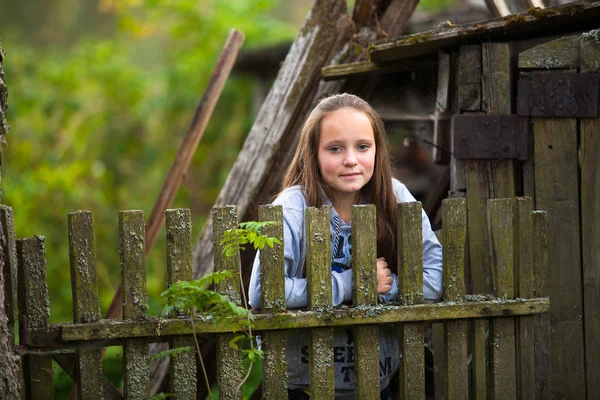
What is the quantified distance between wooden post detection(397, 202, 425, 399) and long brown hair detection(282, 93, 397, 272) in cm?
27

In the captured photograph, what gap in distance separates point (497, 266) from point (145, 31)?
34.3ft

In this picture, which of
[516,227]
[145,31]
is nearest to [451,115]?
[516,227]

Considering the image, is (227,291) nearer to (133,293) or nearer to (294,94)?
(133,293)

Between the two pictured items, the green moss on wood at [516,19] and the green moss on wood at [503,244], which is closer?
the green moss on wood at [503,244]

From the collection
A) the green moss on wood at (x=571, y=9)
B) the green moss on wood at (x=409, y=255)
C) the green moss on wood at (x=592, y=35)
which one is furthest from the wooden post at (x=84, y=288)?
the green moss on wood at (x=592, y=35)

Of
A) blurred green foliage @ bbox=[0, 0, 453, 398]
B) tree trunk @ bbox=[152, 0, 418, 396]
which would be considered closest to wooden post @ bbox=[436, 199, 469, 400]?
tree trunk @ bbox=[152, 0, 418, 396]

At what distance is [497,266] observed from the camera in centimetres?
299

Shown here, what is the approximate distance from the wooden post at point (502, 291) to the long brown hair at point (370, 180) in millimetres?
486

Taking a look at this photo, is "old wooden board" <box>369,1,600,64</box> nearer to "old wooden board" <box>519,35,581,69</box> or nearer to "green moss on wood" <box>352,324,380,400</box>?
"old wooden board" <box>519,35,581,69</box>

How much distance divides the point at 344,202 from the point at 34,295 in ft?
4.86

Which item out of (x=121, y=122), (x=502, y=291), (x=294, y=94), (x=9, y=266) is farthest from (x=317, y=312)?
(x=121, y=122)

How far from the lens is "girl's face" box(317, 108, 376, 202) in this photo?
10.3ft

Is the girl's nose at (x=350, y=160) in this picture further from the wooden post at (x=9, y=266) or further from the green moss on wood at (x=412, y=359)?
the wooden post at (x=9, y=266)

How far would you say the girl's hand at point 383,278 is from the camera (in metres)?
2.96
